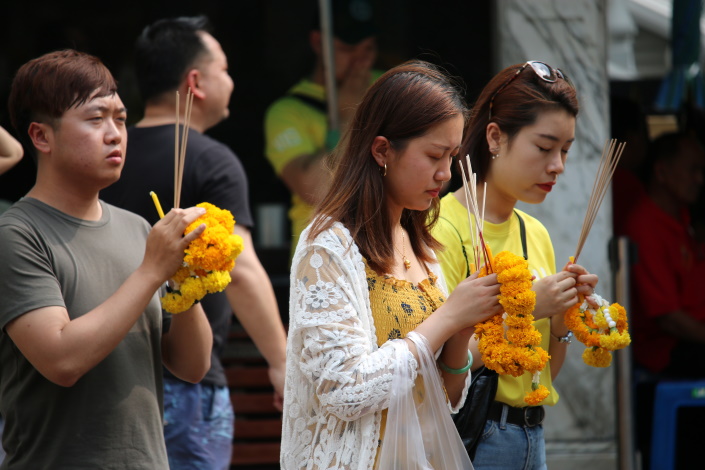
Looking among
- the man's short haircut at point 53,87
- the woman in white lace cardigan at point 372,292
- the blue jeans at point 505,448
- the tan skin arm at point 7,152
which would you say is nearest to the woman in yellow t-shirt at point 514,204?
the blue jeans at point 505,448

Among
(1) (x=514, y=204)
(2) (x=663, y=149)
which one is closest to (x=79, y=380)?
(1) (x=514, y=204)

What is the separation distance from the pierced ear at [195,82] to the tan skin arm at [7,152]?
719 millimetres

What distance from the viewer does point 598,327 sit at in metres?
2.49

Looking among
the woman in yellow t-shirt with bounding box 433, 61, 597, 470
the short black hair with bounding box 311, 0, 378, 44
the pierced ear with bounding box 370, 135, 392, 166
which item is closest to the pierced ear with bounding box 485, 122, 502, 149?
the woman in yellow t-shirt with bounding box 433, 61, 597, 470

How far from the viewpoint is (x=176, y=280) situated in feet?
7.29

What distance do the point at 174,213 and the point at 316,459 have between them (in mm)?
686

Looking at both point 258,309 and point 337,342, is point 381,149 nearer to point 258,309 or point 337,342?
point 337,342

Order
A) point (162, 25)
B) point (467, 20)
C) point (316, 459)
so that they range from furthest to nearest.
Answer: point (467, 20) → point (162, 25) → point (316, 459)

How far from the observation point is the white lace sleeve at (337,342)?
2.00m

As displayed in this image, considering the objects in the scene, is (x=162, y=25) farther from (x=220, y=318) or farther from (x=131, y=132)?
(x=220, y=318)

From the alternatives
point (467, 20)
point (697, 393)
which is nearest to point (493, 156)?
point (697, 393)

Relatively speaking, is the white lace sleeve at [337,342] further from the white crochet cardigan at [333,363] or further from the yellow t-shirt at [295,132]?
the yellow t-shirt at [295,132]

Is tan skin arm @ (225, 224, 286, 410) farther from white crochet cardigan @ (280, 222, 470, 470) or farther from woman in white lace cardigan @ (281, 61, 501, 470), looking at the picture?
white crochet cardigan @ (280, 222, 470, 470)

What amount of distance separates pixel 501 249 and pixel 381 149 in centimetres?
67
